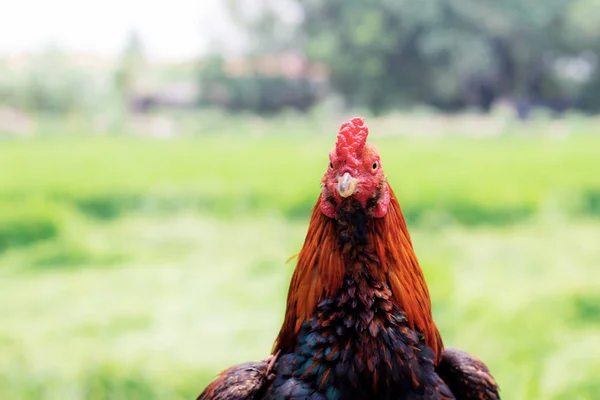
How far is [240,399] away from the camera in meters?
1.50

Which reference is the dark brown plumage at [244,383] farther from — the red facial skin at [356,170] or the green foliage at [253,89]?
the green foliage at [253,89]

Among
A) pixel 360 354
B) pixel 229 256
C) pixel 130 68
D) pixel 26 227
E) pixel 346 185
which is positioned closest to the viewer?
pixel 346 185

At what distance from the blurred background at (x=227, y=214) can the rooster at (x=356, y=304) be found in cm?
118

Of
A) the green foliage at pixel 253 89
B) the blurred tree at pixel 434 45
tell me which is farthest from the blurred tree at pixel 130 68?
the blurred tree at pixel 434 45

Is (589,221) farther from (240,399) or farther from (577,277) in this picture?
(240,399)

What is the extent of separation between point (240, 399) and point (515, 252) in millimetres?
2698

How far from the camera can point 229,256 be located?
3.91 metres

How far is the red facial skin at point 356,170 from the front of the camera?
1333 millimetres

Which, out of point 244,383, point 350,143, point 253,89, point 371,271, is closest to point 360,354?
point 371,271

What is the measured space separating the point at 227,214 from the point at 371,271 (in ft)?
10.7

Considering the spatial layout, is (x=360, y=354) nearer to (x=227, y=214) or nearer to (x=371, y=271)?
(x=371, y=271)

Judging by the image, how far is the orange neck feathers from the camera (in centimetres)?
143

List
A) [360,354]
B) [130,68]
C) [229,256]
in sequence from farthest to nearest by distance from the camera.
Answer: [130,68], [229,256], [360,354]

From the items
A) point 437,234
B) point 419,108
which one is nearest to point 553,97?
point 419,108
